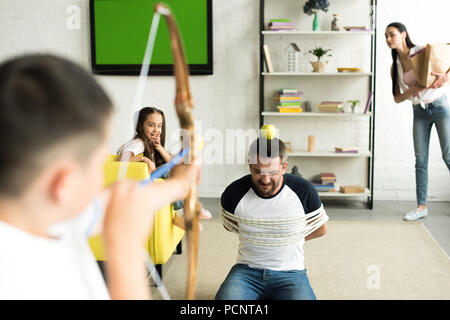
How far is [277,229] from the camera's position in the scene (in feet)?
6.20

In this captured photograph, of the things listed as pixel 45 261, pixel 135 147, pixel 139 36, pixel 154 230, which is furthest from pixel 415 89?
pixel 45 261

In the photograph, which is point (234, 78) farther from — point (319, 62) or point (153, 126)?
point (153, 126)

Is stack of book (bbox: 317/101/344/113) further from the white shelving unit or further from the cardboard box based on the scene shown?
the cardboard box

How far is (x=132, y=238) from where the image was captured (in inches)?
19.8

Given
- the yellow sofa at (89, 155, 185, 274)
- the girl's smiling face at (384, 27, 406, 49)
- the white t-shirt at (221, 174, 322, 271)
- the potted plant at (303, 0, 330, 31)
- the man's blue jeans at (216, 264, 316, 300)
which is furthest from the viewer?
the potted plant at (303, 0, 330, 31)

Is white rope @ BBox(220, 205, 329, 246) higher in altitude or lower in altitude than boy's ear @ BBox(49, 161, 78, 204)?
lower

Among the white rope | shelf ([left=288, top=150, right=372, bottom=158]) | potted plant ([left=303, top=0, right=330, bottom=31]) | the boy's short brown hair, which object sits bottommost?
the white rope

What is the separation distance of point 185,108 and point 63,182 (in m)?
0.27

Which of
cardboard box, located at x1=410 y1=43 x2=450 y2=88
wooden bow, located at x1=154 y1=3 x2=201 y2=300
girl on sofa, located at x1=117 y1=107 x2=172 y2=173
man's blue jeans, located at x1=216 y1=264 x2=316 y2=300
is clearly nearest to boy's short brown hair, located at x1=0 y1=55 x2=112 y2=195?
wooden bow, located at x1=154 y1=3 x2=201 y2=300

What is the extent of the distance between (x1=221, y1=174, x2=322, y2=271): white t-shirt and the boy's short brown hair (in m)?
1.51

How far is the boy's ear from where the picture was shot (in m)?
0.45

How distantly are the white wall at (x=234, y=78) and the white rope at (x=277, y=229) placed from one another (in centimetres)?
264
